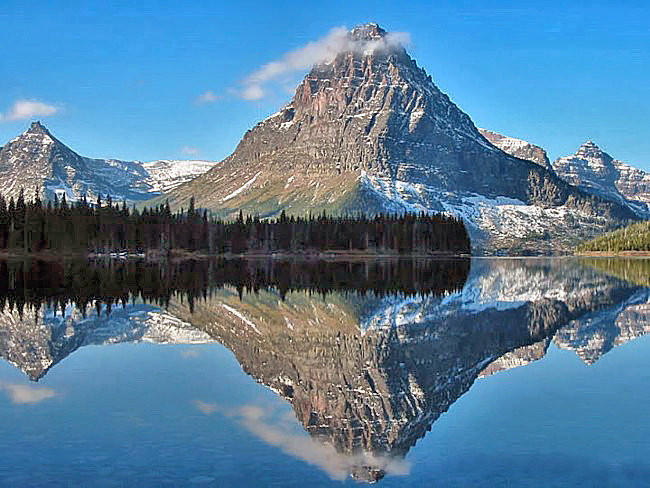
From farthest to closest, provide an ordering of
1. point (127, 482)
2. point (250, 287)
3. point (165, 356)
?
point (250, 287)
point (165, 356)
point (127, 482)

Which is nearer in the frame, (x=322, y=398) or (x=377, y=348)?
(x=322, y=398)

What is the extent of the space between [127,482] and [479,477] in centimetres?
758

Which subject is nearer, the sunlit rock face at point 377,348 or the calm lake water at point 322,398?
the calm lake water at point 322,398

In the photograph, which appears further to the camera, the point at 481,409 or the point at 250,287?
the point at 250,287

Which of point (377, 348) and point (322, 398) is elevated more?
point (377, 348)

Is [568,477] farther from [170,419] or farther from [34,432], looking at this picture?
[34,432]

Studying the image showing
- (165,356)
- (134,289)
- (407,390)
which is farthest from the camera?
(134,289)

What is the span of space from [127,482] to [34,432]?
530cm

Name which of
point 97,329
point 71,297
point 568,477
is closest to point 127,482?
point 568,477

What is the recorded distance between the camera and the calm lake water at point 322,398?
17.6m

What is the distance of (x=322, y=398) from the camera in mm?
25078

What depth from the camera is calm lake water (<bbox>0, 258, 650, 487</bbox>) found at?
57.8ft

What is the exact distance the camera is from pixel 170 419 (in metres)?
22.0

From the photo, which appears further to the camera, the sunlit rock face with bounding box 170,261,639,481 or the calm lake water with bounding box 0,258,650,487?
the sunlit rock face with bounding box 170,261,639,481
